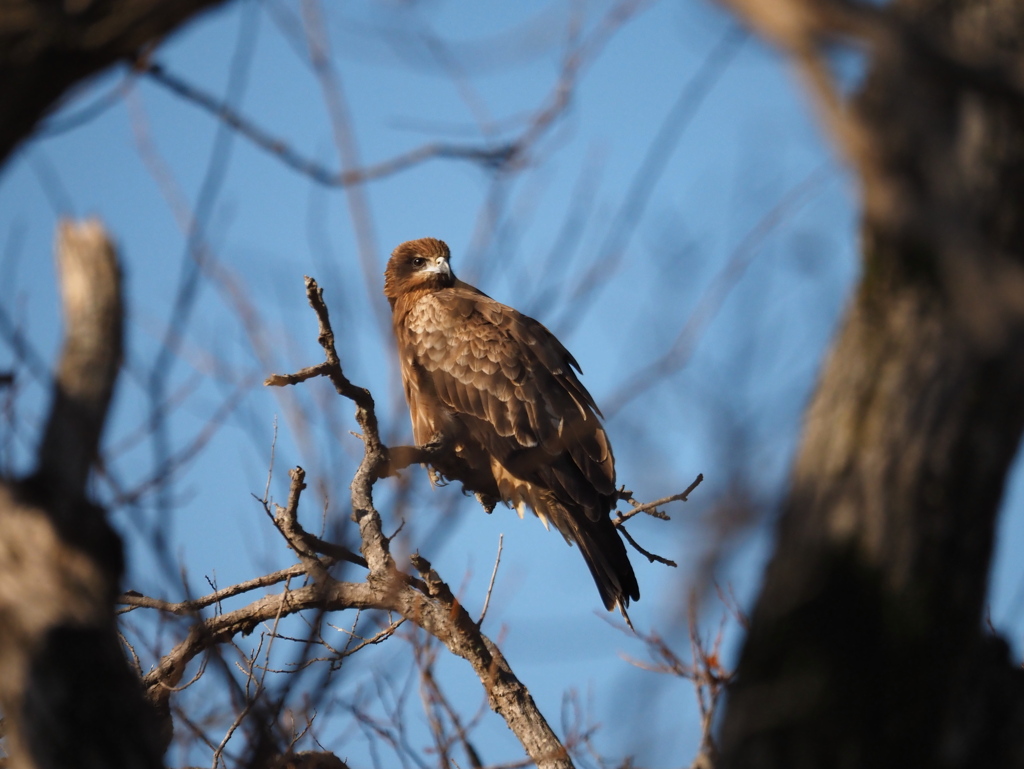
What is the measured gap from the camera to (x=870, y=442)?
1.85 metres

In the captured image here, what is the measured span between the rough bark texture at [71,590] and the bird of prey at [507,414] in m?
3.75

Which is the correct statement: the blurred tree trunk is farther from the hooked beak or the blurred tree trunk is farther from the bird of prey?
the hooked beak

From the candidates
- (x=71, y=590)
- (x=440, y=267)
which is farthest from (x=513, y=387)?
(x=71, y=590)

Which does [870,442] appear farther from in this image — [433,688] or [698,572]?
[433,688]

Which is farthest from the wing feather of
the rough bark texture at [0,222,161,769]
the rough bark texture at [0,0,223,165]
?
the rough bark texture at [0,0,223,165]

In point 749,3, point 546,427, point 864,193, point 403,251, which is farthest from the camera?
point 403,251

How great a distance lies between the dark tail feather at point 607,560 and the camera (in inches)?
227

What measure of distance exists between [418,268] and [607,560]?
3228mm

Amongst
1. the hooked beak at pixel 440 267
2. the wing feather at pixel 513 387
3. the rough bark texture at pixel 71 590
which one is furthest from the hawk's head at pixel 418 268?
the rough bark texture at pixel 71 590

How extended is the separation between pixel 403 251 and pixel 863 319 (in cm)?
642

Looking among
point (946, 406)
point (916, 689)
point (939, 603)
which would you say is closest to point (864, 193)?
point (946, 406)

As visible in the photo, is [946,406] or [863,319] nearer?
[946,406]

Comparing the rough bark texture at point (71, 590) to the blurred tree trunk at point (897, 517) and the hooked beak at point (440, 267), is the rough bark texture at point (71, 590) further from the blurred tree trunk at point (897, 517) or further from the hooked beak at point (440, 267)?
the hooked beak at point (440, 267)

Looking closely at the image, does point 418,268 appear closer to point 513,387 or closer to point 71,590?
point 513,387
